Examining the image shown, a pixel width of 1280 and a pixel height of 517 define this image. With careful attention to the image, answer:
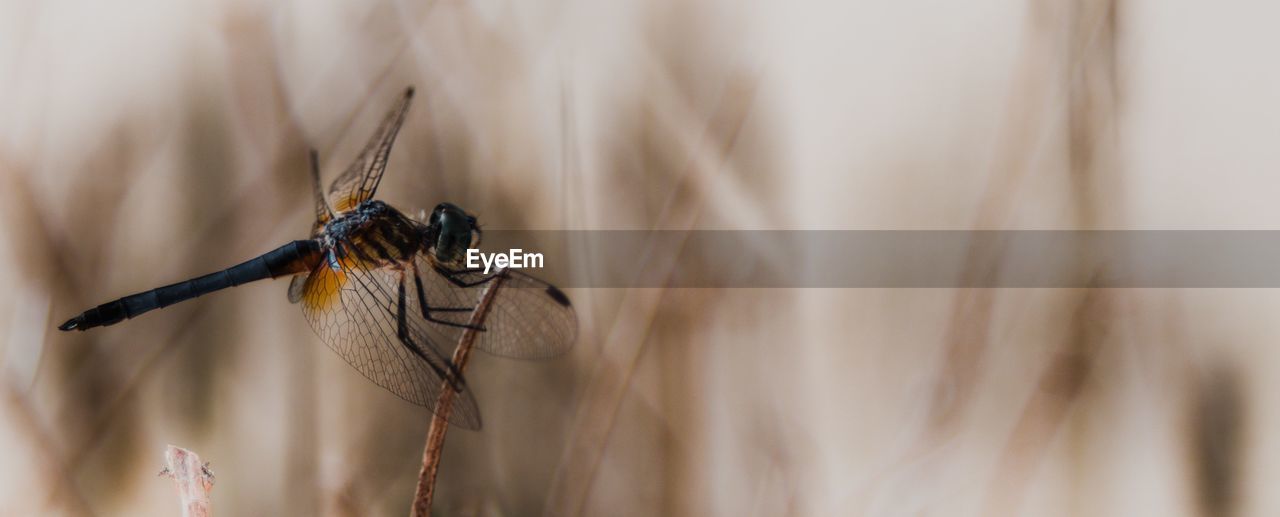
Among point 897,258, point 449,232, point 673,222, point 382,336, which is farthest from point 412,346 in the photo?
point 897,258

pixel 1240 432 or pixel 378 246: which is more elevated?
pixel 378 246

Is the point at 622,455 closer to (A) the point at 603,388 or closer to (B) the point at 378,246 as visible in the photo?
(A) the point at 603,388

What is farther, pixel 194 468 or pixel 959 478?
pixel 959 478

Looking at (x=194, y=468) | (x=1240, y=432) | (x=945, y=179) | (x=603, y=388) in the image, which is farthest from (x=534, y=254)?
(x=1240, y=432)

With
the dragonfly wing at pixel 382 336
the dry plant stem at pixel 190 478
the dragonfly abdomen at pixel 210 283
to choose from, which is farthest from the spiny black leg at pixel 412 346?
the dry plant stem at pixel 190 478

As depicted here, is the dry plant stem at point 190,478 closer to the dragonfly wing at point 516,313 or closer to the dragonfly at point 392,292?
the dragonfly at point 392,292

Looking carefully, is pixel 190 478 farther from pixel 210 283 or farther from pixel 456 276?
pixel 456 276

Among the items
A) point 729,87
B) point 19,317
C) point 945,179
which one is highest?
point 729,87
